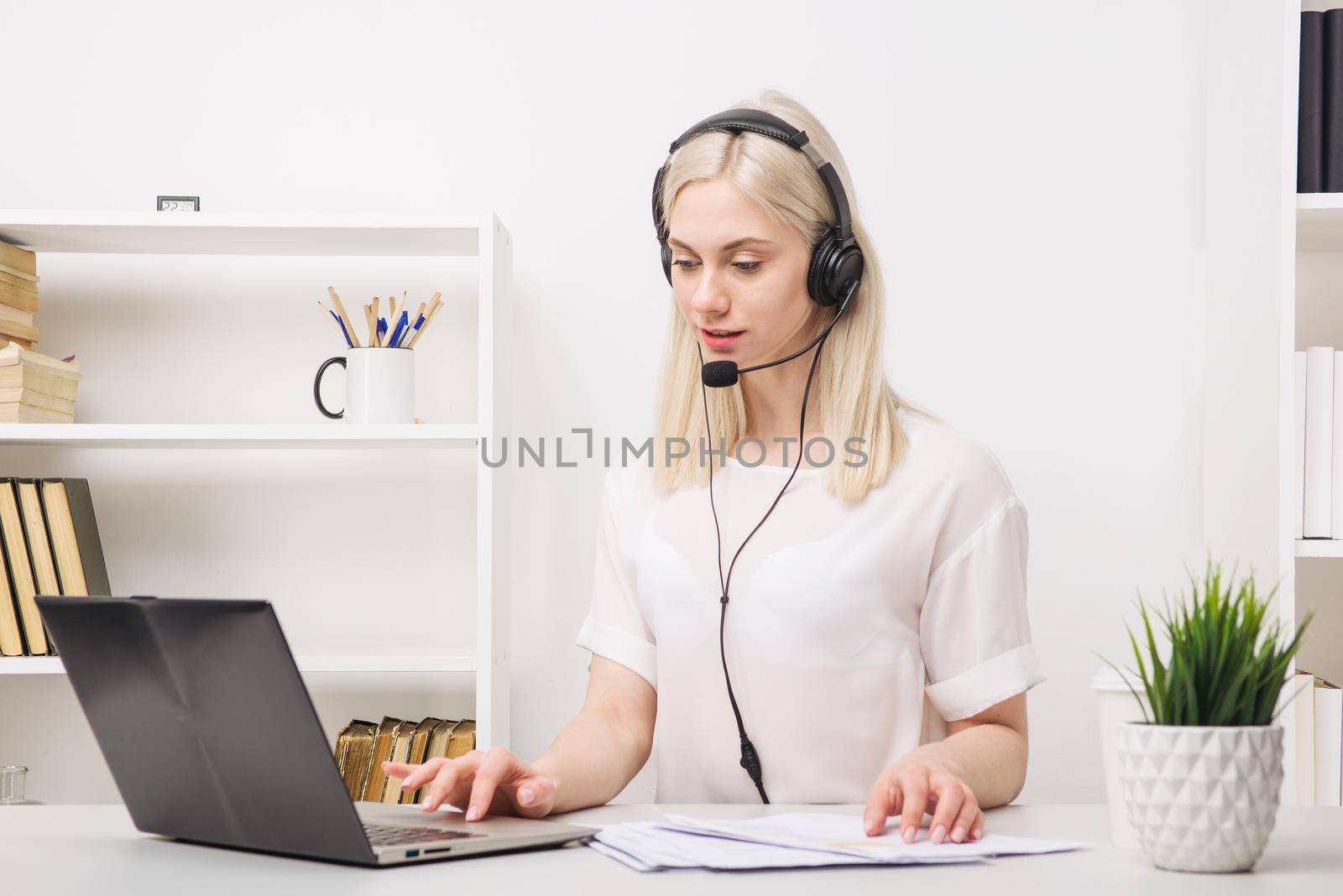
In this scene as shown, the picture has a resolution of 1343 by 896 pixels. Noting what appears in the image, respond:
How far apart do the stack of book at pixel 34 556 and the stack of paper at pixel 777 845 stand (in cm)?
149

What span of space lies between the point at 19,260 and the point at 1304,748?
2236 millimetres

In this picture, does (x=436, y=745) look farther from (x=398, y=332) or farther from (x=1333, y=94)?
(x=1333, y=94)

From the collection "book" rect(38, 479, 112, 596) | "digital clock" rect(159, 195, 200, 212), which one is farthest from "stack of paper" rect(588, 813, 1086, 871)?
"digital clock" rect(159, 195, 200, 212)

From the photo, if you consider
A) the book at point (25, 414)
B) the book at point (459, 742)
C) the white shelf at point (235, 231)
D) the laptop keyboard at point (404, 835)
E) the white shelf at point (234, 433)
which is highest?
the white shelf at point (235, 231)

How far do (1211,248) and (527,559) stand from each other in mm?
1362

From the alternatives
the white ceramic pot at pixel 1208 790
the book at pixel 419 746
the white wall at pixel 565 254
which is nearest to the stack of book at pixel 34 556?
the white wall at pixel 565 254

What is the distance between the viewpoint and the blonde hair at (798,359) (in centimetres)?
132

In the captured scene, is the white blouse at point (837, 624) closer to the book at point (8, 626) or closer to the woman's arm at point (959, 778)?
the woman's arm at point (959, 778)

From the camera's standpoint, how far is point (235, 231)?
1.98 metres

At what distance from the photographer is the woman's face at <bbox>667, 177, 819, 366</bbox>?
4.30 feet

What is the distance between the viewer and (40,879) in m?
0.71

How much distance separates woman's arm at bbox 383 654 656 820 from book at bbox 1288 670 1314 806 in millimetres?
1026

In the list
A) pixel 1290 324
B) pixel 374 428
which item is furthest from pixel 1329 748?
pixel 374 428

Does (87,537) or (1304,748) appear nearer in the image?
(1304,748)
